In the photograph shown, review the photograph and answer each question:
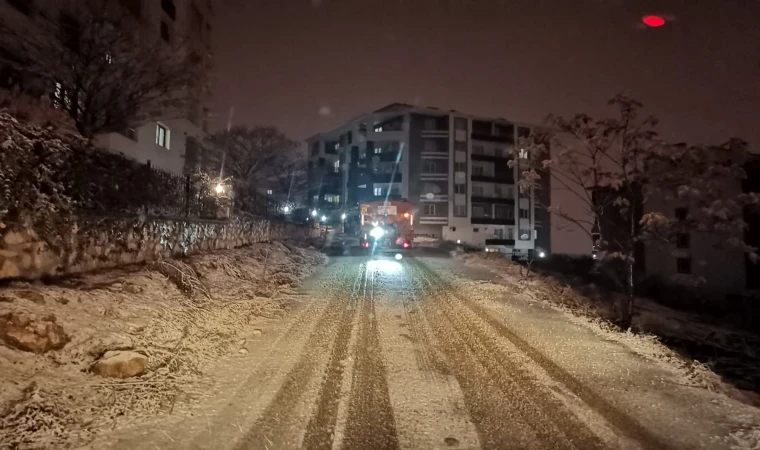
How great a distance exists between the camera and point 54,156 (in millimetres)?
8000

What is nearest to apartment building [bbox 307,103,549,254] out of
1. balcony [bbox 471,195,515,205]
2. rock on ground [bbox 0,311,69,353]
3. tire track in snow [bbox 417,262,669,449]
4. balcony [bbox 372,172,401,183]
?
balcony [bbox 471,195,515,205]

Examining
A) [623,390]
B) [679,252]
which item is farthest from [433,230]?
[623,390]

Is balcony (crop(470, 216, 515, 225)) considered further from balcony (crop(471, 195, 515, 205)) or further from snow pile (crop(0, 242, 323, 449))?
snow pile (crop(0, 242, 323, 449))

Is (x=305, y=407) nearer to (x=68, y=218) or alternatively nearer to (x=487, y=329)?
Answer: (x=487, y=329)

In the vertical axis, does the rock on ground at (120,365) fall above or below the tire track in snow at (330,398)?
above

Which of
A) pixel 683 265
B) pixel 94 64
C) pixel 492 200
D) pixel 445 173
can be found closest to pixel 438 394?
pixel 94 64

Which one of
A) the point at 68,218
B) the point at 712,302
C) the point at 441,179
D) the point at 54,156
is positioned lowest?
the point at 712,302

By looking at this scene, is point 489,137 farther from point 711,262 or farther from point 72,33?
point 72,33

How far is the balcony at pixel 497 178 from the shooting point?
208 ft

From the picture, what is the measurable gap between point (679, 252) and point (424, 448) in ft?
103

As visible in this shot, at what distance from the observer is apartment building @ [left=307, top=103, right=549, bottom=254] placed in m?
62.1

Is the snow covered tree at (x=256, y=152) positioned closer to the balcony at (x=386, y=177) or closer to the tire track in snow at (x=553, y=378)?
the balcony at (x=386, y=177)

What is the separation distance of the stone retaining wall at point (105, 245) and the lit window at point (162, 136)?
14288mm

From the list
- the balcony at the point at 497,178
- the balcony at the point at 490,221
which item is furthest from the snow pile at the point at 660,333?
the balcony at the point at 497,178
